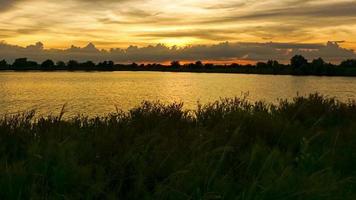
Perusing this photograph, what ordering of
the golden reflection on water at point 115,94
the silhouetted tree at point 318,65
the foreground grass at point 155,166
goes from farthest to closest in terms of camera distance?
the silhouetted tree at point 318,65 < the golden reflection on water at point 115,94 < the foreground grass at point 155,166

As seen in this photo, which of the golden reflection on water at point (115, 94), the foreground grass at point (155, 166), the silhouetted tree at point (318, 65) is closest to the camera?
the foreground grass at point (155, 166)

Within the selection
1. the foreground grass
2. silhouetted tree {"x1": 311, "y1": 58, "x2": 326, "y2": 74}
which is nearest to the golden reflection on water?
the foreground grass

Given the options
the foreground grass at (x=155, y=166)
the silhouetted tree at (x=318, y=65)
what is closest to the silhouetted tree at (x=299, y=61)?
the silhouetted tree at (x=318, y=65)

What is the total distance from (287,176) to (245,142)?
282 centimetres

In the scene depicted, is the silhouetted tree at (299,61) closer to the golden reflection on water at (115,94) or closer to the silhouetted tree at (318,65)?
the silhouetted tree at (318,65)

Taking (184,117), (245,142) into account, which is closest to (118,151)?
(245,142)

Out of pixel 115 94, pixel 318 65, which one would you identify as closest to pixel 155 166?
pixel 115 94

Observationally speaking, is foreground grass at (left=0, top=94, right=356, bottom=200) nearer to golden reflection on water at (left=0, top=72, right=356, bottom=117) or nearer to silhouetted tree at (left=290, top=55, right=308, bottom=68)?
golden reflection on water at (left=0, top=72, right=356, bottom=117)

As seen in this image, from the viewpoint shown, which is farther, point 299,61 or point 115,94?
point 299,61

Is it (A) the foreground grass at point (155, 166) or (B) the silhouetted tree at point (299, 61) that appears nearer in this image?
(A) the foreground grass at point (155, 166)

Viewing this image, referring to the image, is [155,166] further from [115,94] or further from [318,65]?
[318,65]

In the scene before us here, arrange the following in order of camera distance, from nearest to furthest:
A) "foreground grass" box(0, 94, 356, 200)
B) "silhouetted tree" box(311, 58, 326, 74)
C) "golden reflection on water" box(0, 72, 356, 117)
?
"foreground grass" box(0, 94, 356, 200) < "golden reflection on water" box(0, 72, 356, 117) < "silhouetted tree" box(311, 58, 326, 74)

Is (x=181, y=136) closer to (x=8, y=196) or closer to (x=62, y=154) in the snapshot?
(x=62, y=154)

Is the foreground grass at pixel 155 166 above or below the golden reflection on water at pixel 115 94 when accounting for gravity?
above
